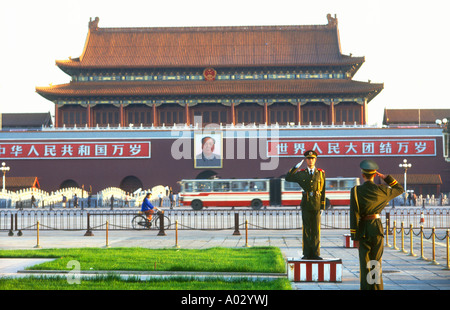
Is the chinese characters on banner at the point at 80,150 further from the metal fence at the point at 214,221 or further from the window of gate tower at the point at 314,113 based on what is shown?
the metal fence at the point at 214,221

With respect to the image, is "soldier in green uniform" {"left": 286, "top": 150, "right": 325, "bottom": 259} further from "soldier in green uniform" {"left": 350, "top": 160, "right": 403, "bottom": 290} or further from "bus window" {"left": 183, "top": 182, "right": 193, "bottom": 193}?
"bus window" {"left": 183, "top": 182, "right": 193, "bottom": 193}

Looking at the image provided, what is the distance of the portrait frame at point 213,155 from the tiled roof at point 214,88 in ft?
10.7

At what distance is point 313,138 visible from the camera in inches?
1625

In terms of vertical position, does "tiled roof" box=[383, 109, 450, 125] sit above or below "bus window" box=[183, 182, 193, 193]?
above

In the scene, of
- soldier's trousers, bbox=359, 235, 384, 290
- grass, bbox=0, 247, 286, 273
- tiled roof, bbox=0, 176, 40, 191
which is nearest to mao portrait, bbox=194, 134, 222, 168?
tiled roof, bbox=0, 176, 40, 191

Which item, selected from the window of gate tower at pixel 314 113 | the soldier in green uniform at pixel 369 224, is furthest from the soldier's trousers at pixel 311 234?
the window of gate tower at pixel 314 113

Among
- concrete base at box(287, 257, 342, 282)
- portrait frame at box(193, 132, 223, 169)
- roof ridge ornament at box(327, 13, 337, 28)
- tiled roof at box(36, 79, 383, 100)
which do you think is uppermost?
roof ridge ornament at box(327, 13, 337, 28)

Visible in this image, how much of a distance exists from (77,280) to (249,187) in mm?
22500

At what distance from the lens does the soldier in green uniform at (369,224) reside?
727cm

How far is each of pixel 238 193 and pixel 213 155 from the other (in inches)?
421

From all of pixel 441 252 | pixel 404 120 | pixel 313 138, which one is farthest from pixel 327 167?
pixel 441 252

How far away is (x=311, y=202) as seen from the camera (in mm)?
9602

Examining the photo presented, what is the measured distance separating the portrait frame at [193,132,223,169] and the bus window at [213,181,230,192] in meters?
10.2

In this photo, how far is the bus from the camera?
31062 millimetres
